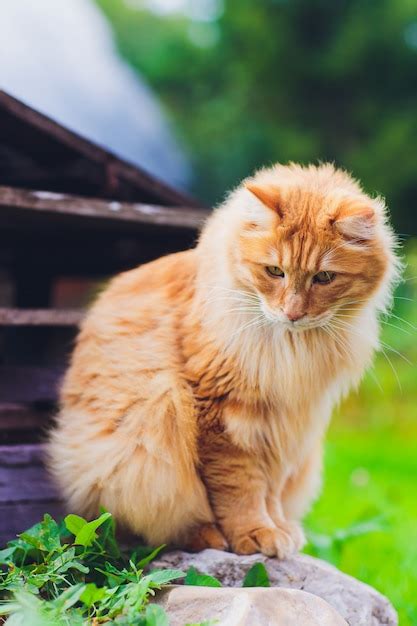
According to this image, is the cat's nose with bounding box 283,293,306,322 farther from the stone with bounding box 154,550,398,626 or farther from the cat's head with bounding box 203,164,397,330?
the stone with bounding box 154,550,398,626

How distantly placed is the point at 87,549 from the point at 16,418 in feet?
2.89

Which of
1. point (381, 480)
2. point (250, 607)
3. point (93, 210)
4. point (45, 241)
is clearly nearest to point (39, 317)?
point (93, 210)

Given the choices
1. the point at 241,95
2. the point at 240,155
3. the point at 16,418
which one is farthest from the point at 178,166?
the point at 16,418

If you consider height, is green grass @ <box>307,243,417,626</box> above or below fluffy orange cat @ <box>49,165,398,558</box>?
below

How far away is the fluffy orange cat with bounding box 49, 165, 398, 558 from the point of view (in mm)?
2514

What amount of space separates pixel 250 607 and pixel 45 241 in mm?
2439

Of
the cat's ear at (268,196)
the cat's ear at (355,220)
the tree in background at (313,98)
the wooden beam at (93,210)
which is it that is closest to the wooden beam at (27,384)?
the wooden beam at (93,210)

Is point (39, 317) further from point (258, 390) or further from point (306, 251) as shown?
point (306, 251)

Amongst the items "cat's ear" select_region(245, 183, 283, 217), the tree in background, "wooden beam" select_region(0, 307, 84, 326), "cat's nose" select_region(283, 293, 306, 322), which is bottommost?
"wooden beam" select_region(0, 307, 84, 326)

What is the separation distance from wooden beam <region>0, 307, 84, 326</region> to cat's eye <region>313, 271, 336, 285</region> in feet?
3.95

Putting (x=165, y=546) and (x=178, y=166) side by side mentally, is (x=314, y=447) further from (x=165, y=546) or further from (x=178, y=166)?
(x=178, y=166)

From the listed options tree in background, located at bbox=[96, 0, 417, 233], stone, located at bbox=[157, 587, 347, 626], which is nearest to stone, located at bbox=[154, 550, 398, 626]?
stone, located at bbox=[157, 587, 347, 626]

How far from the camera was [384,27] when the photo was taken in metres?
9.01

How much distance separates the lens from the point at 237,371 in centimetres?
266
